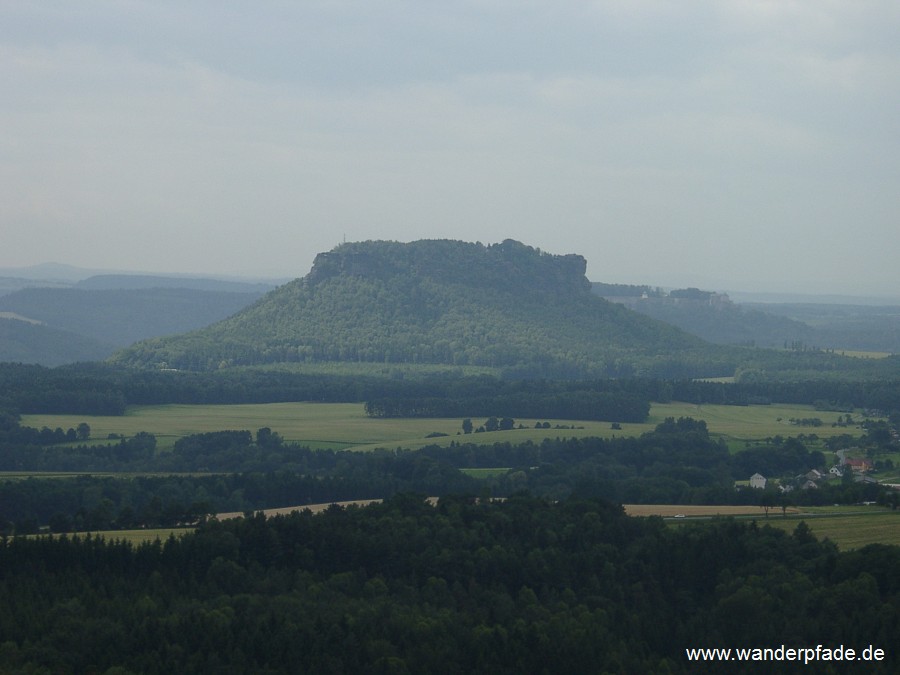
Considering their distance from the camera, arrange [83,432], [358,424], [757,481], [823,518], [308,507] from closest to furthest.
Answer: [823,518]
[308,507]
[757,481]
[83,432]
[358,424]

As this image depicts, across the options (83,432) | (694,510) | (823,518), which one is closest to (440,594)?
(823,518)

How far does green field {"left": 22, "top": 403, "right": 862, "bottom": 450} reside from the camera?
118 metres

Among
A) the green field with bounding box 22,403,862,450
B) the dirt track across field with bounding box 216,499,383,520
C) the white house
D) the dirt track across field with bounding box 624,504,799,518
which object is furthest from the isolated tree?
the dirt track across field with bounding box 624,504,799,518

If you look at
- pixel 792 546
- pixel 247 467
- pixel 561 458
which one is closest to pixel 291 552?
pixel 792 546

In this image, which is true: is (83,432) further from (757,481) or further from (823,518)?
(823,518)

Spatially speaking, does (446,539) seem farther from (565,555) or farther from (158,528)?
(158,528)

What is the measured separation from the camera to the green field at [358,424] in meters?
118

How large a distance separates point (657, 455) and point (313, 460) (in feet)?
83.2

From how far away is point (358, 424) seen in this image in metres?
Answer: 128

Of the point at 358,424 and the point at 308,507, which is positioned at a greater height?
the point at 358,424

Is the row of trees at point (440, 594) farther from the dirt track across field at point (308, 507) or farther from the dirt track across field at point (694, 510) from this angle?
the dirt track across field at point (308, 507)

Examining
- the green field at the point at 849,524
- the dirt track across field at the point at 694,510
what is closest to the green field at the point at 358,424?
the dirt track across field at the point at 694,510

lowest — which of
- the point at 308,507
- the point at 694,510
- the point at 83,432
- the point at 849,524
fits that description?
the point at 308,507

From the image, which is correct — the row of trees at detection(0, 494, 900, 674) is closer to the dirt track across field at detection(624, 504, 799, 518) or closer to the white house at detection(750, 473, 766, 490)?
the dirt track across field at detection(624, 504, 799, 518)
